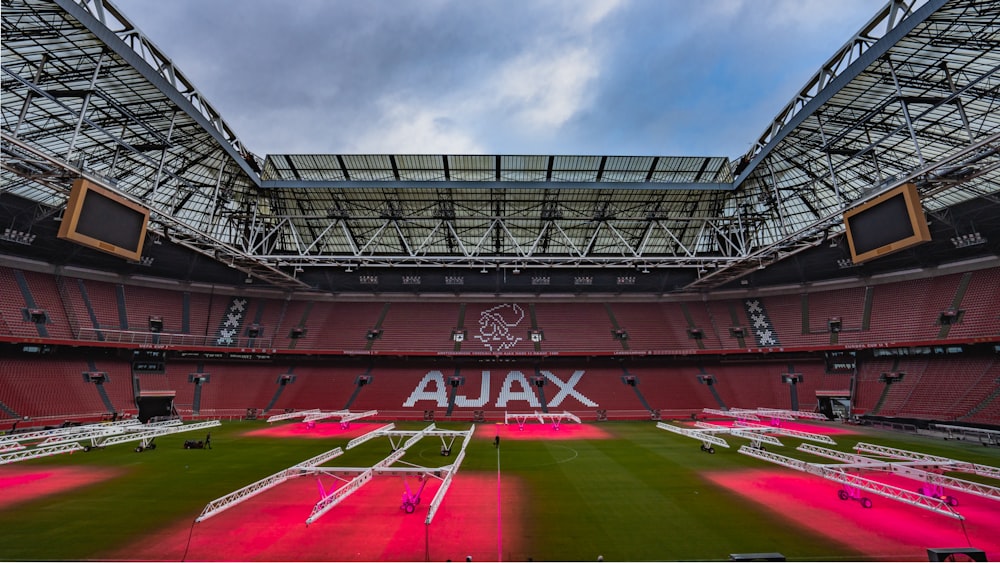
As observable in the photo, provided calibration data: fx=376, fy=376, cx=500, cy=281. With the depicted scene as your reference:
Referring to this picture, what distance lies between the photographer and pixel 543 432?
27.6m

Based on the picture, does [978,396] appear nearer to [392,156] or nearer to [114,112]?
[392,156]

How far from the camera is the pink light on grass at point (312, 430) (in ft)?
85.9

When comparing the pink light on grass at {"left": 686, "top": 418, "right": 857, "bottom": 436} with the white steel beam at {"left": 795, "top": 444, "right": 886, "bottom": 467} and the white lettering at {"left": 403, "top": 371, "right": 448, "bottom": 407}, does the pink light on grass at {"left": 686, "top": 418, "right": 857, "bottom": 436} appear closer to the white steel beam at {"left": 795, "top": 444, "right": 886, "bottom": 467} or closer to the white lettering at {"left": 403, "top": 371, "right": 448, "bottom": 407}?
the white steel beam at {"left": 795, "top": 444, "right": 886, "bottom": 467}

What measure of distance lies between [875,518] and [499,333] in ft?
109

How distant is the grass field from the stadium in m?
0.15

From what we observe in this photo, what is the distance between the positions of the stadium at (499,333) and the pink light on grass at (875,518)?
6.7 inches

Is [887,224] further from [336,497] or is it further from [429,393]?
[429,393]

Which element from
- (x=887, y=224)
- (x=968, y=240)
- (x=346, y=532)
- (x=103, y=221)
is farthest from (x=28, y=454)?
(x=968, y=240)

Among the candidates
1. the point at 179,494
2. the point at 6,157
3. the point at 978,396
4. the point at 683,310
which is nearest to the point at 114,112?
the point at 6,157

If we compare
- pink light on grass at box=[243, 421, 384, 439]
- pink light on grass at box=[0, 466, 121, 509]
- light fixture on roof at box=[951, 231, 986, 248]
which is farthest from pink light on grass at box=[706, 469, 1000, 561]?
light fixture on roof at box=[951, 231, 986, 248]

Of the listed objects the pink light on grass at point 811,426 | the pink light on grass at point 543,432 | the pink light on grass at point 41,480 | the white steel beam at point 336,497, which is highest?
the white steel beam at point 336,497

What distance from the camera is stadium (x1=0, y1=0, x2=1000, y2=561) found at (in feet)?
37.6

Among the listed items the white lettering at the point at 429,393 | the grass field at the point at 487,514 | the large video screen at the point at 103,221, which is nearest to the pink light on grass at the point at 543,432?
the grass field at the point at 487,514

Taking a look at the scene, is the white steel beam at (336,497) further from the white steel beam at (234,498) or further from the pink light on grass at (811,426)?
the pink light on grass at (811,426)
